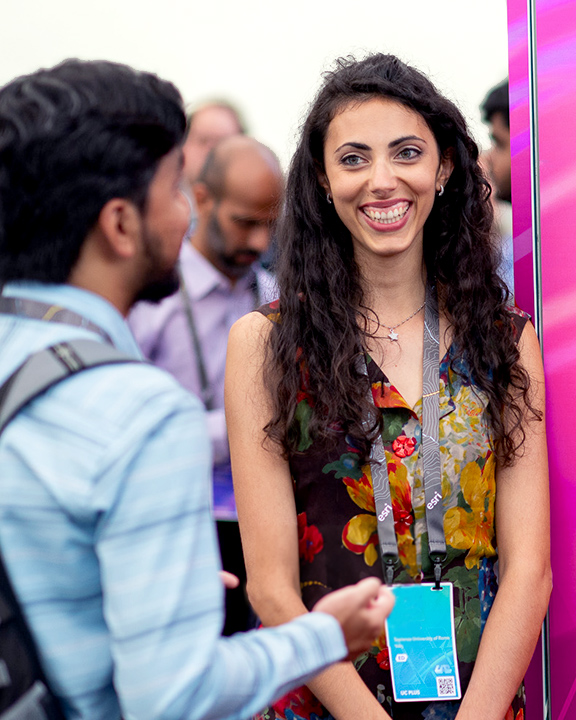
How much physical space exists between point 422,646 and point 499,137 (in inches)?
50.5

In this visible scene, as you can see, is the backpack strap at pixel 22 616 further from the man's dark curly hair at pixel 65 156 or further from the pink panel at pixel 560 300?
the pink panel at pixel 560 300

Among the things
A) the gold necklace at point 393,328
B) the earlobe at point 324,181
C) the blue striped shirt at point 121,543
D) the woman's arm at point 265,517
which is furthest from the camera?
the earlobe at point 324,181

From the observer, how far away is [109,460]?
2.73 ft

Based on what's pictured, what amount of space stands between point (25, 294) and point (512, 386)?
1.15 metres

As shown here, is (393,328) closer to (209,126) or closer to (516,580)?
(516,580)

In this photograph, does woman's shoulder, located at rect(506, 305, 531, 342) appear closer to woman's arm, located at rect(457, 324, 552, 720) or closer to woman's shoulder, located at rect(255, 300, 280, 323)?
woman's arm, located at rect(457, 324, 552, 720)

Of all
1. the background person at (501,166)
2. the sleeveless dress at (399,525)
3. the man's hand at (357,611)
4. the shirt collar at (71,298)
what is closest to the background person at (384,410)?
the sleeveless dress at (399,525)

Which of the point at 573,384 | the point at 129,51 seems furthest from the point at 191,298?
the point at 573,384

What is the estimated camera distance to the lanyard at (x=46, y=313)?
0.93m

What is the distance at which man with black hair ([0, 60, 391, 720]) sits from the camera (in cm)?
83

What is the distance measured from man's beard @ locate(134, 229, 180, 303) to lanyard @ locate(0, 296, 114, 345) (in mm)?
105

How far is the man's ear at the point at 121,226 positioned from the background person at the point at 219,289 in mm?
1031

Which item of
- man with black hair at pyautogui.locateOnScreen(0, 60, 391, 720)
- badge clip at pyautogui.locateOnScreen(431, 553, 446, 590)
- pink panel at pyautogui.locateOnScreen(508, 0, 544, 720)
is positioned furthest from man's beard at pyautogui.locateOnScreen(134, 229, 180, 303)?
pink panel at pyautogui.locateOnScreen(508, 0, 544, 720)

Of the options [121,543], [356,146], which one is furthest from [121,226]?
[356,146]
